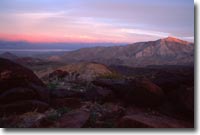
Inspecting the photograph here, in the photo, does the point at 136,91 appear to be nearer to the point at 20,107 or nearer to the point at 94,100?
the point at 94,100

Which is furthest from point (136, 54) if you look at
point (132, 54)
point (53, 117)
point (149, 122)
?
point (53, 117)

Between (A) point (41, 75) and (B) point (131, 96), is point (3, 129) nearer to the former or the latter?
(A) point (41, 75)

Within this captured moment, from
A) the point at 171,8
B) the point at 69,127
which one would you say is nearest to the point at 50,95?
the point at 69,127

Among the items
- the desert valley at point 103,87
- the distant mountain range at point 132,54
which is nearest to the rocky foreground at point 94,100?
the desert valley at point 103,87

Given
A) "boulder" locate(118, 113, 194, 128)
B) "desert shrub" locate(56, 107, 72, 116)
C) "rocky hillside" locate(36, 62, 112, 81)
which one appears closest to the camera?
"boulder" locate(118, 113, 194, 128)

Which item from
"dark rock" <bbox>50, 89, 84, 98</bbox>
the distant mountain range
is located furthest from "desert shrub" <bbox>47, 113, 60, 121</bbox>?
the distant mountain range

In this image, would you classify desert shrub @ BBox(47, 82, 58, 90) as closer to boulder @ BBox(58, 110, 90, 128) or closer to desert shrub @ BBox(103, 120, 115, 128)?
boulder @ BBox(58, 110, 90, 128)

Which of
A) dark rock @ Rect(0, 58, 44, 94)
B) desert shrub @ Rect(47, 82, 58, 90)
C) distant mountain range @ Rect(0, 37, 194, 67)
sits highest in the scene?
distant mountain range @ Rect(0, 37, 194, 67)
